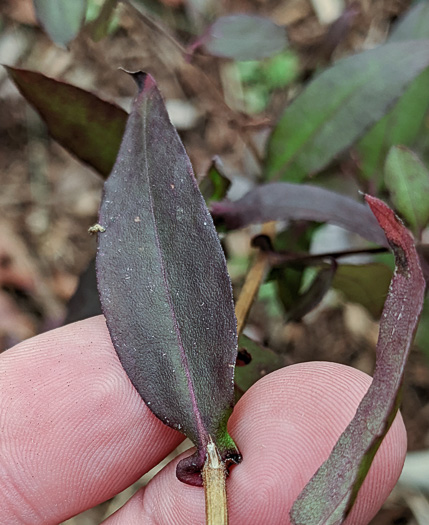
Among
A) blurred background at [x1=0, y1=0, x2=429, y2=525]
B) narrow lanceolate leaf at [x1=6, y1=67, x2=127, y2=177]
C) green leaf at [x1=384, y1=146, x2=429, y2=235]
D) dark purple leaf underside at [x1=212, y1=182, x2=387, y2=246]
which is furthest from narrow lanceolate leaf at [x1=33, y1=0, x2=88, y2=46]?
blurred background at [x1=0, y1=0, x2=429, y2=525]

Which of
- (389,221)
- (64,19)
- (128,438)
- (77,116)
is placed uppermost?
(64,19)

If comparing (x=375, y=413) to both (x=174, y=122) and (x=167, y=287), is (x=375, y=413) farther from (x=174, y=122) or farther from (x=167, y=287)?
(x=174, y=122)

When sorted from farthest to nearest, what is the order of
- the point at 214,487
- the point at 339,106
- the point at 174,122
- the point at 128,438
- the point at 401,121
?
the point at 174,122
the point at 401,121
the point at 339,106
the point at 128,438
the point at 214,487

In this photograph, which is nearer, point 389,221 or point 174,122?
point 389,221

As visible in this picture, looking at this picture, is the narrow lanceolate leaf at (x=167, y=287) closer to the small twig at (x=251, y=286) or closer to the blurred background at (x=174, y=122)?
the small twig at (x=251, y=286)

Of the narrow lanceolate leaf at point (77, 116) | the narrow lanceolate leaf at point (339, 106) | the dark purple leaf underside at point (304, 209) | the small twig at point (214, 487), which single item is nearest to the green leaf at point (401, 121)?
the narrow lanceolate leaf at point (339, 106)

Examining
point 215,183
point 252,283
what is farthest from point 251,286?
point 215,183

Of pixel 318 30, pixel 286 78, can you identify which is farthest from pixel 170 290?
pixel 318 30
